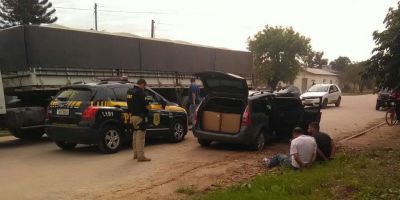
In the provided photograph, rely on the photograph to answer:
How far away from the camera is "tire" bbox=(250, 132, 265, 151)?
11.8m

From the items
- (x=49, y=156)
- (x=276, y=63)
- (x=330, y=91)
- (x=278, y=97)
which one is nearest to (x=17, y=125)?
(x=49, y=156)

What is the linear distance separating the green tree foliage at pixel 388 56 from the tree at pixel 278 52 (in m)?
37.8

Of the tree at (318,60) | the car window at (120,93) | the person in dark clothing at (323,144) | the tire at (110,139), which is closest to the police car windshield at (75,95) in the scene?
the car window at (120,93)

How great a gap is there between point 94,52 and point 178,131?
4.28 metres

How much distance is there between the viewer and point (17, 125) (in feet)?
41.4

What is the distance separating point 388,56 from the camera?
1320 centimetres

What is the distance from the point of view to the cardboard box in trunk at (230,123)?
11.8 m

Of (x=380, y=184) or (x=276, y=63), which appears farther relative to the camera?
(x=276, y=63)

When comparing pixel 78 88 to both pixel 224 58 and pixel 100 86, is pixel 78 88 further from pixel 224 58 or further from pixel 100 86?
pixel 224 58

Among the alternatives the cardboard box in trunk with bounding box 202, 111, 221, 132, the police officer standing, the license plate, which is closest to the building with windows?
the cardboard box in trunk with bounding box 202, 111, 221, 132

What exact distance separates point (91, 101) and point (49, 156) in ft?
5.15

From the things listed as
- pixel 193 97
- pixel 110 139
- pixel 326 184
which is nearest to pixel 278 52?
pixel 193 97

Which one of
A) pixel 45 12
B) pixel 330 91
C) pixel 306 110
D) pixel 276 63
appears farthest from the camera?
pixel 45 12

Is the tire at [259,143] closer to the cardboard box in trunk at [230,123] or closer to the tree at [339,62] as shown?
the cardboard box in trunk at [230,123]
